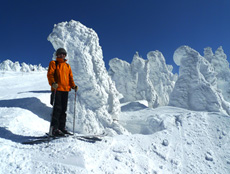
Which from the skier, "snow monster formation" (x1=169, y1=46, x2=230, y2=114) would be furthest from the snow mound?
the skier

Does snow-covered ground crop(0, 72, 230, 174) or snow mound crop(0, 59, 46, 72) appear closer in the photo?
snow-covered ground crop(0, 72, 230, 174)

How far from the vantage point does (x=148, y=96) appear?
22.8 m

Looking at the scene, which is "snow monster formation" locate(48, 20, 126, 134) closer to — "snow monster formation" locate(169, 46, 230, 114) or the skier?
the skier

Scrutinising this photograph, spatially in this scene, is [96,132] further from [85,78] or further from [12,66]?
[12,66]

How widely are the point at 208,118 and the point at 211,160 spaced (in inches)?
88.6

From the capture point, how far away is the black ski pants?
9.98 feet

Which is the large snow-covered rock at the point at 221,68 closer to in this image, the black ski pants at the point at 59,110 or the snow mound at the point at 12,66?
the black ski pants at the point at 59,110

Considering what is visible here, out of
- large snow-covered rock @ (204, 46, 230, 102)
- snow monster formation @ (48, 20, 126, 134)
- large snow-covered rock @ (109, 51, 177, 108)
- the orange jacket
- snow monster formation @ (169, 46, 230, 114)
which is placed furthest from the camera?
large snow-covered rock @ (204, 46, 230, 102)

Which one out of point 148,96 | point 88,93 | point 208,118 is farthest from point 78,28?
point 148,96

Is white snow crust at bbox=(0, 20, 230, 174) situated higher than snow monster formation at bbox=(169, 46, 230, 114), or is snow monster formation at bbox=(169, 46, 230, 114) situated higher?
snow monster formation at bbox=(169, 46, 230, 114)

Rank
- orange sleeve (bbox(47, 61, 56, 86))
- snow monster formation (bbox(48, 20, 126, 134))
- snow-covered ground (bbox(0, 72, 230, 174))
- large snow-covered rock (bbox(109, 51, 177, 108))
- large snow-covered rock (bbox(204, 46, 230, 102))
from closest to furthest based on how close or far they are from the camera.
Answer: snow-covered ground (bbox(0, 72, 230, 174)) → orange sleeve (bbox(47, 61, 56, 86)) → snow monster formation (bbox(48, 20, 126, 134)) → large snow-covered rock (bbox(109, 51, 177, 108)) → large snow-covered rock (bbox(204, 46, 230, 102))

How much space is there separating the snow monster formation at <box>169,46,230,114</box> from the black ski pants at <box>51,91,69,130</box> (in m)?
14.3

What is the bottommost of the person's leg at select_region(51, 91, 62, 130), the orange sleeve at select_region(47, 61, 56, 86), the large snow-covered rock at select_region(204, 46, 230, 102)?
the person's leg at select_region(51, 91, 62, 130)

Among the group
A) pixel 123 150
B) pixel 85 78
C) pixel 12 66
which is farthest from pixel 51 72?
pixel 12 66
